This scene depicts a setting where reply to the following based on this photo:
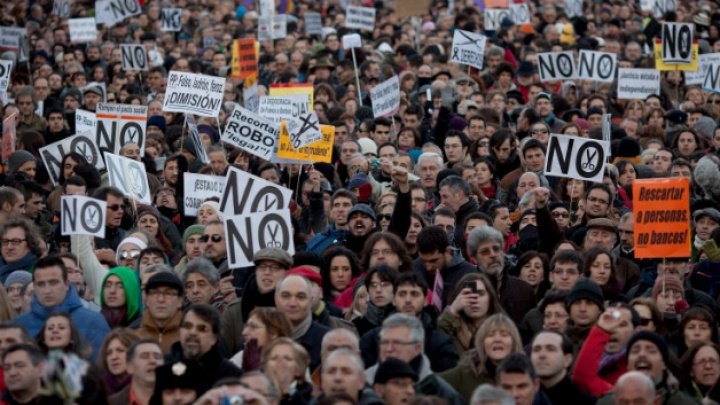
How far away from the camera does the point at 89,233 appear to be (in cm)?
1422

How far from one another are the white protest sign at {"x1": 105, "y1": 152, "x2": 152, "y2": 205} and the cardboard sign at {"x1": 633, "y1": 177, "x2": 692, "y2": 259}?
16.7ft

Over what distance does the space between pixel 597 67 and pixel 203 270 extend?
41.1ft

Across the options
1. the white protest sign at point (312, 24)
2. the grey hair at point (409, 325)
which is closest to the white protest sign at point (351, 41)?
the white protest sign at point (312, 24)

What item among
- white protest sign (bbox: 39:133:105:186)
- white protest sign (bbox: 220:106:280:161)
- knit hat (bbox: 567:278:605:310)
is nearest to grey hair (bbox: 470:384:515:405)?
knit hat (bbox: 567:278:605:310)

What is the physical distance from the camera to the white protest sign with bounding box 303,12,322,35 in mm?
32594

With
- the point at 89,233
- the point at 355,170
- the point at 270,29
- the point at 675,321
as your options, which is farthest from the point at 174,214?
the point at 270,29

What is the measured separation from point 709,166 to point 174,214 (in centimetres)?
496

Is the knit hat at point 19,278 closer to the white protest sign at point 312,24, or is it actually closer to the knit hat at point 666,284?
the knit hat at point 666,284

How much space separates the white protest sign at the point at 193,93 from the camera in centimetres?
2052

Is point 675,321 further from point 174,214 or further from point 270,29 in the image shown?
point 270,29

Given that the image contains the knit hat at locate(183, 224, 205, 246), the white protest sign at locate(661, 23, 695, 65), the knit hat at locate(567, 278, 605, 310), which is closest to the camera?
the knit hat at locate(567, 278, 605, 310)

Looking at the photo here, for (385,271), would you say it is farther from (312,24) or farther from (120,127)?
(312,24)

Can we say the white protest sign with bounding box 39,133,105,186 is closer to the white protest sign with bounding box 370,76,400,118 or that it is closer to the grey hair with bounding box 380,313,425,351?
the white protest sign with bounding box 370,76,400,118

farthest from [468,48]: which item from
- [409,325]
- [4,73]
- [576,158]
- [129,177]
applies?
[409,325]
